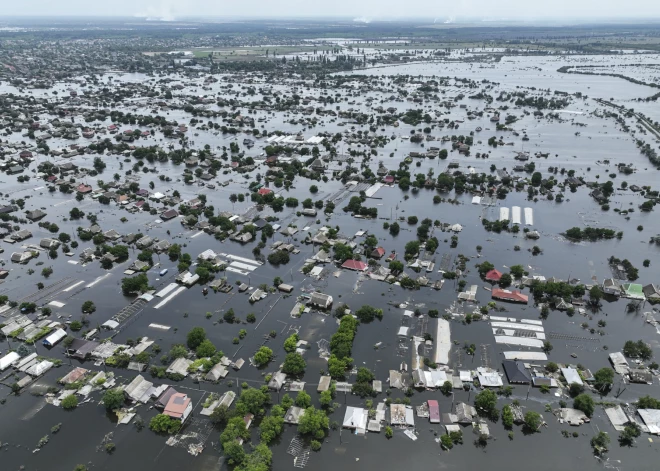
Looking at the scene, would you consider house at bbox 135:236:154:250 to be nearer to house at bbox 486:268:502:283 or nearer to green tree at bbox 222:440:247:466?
green tree at bbox 222:440:247:466

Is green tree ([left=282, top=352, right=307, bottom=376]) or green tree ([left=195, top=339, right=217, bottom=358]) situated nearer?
green tree ([left=282, top=352, right=307, bottom=376])

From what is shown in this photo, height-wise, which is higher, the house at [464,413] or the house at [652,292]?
the house at [652,292]

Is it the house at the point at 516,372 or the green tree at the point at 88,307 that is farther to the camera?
the green tree at the point at 88,307

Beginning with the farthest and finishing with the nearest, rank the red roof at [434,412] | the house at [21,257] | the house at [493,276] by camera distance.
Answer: the house at [21,257] < the house at [493,276] < the red roof at [434,412]

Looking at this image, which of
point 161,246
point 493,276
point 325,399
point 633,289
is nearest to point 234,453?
point 325,399

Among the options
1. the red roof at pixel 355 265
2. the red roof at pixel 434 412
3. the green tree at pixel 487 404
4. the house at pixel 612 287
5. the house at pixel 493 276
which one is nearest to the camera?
the red roof at pixel 434 412

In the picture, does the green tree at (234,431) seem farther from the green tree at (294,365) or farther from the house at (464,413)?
the house at (464,413)

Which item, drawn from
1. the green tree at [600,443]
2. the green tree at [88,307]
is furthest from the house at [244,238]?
the green tree at [600,443]

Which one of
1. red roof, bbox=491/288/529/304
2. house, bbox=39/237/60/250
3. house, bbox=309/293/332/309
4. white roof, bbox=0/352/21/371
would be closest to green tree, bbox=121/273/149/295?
white roof, bbox=0/352/21/371
